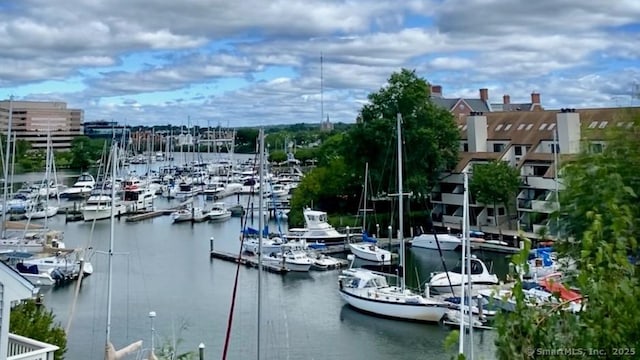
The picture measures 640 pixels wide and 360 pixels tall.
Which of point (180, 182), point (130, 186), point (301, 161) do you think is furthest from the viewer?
point (301, 161)

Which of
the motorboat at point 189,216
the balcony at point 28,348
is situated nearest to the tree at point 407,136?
the motorboat at point 189,216

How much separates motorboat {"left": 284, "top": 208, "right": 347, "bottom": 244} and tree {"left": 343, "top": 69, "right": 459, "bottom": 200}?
509 cm

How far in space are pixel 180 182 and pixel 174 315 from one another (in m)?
54.0

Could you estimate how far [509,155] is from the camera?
43906 mm

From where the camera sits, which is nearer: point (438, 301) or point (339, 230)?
point (438, 301)

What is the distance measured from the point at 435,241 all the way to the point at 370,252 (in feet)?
13.6

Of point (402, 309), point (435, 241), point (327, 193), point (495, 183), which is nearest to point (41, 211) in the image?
point (327, 193)

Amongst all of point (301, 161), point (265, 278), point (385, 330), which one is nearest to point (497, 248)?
point (265, 278)

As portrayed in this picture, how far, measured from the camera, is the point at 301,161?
110m

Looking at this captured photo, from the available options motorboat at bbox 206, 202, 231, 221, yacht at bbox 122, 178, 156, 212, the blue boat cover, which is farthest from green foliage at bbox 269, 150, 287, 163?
the blue boat cover

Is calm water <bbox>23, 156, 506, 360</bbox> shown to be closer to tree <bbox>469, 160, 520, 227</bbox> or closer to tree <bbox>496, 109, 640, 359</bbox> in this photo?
tree <bbox>469, 160, 520, 227</bbox>

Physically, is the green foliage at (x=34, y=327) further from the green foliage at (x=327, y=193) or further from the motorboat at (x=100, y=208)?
the motorboat at (x=100, y=208)

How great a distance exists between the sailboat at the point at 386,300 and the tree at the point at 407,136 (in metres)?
16.5

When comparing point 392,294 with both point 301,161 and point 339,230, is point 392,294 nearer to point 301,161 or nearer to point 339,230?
point 339,230
